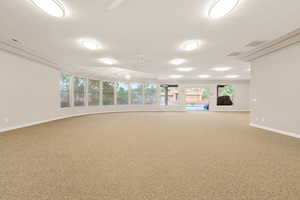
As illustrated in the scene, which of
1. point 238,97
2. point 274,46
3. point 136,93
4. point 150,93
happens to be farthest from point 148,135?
point 238,97

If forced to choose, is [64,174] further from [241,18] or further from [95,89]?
[95,89]

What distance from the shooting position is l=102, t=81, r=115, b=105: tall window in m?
9.25

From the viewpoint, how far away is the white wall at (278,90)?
345 cm

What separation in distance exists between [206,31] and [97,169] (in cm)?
355

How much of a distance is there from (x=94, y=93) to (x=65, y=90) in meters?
2.02

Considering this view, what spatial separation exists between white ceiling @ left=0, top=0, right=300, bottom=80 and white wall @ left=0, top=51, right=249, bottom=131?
1.02 meters

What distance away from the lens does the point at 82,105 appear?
803 cm

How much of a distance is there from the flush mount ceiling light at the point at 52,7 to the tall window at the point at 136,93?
7920 millimetres

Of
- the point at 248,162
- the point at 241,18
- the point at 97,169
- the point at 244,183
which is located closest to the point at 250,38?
the point at 241,18

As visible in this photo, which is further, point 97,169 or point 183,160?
point 183,160

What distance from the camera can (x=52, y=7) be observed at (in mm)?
2152

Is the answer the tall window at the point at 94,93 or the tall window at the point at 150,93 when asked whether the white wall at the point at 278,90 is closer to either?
the tall window at the point at 150,93

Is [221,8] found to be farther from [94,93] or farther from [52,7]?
[94,93]

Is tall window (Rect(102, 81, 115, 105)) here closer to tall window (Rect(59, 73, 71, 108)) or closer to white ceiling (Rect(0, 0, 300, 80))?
tall window (Rect(59, 73, 71, 108))
